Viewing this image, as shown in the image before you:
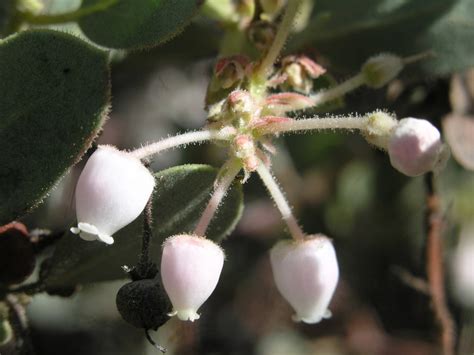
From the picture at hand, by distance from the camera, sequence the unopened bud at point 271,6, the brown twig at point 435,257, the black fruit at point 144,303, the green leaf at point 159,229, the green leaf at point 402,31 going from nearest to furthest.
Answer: the black fruit at point 144,303, the green leaf at point 159,229, the unopened bud at point 271,6, the green leaf at point 402,31, the brown twig at point 435,257

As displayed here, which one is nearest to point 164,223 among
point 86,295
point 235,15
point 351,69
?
point 235,15

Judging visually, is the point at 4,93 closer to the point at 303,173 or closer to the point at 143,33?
the point at 143,33

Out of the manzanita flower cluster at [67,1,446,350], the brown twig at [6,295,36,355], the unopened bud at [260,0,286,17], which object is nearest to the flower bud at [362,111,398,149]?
the manzanita flower cluster at [67,1,446,350]

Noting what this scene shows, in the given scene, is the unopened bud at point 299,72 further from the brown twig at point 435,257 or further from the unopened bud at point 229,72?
the brown twig at point 435,257

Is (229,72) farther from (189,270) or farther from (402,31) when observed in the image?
(402,31)

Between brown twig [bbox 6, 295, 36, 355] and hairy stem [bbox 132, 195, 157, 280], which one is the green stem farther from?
brown twig [bbox 6, 295, 36, 355]

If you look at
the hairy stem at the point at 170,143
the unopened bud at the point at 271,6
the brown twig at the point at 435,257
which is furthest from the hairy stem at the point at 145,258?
the brown twig at the point at 435,257
